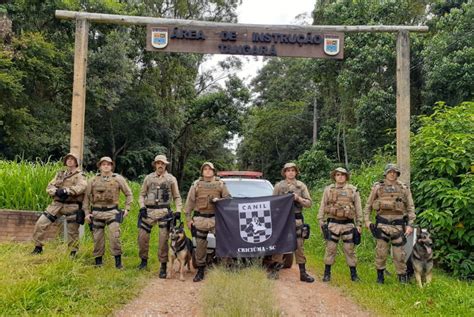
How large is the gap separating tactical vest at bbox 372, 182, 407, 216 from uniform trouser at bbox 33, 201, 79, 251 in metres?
4.66

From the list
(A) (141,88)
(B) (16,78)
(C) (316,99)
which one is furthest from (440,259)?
(C) (316,99)

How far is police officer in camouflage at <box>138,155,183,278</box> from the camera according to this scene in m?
6.46

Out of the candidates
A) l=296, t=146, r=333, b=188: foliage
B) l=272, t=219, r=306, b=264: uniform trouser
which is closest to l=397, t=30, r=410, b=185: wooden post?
l=272, t=219, r=306, b=264: uniform trouser

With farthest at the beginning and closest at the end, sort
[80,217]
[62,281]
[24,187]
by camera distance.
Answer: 1. [24,187]
2. [80,217]
3. [62,281]

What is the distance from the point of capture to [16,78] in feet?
45.3

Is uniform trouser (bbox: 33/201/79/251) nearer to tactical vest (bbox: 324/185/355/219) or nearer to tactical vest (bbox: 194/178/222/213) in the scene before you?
tactical vest (bbox: 194/178/222/213)

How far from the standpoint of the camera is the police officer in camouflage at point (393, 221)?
627cm

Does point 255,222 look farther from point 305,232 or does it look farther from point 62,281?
point 62,281

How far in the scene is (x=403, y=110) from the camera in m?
7.82

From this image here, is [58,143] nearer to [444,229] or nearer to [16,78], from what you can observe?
[16,78]

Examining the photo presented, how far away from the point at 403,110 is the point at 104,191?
215 inches

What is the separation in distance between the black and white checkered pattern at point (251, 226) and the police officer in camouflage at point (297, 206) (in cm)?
40

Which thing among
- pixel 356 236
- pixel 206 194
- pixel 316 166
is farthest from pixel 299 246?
pixel 316 166

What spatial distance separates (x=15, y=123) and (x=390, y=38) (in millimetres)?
14520
